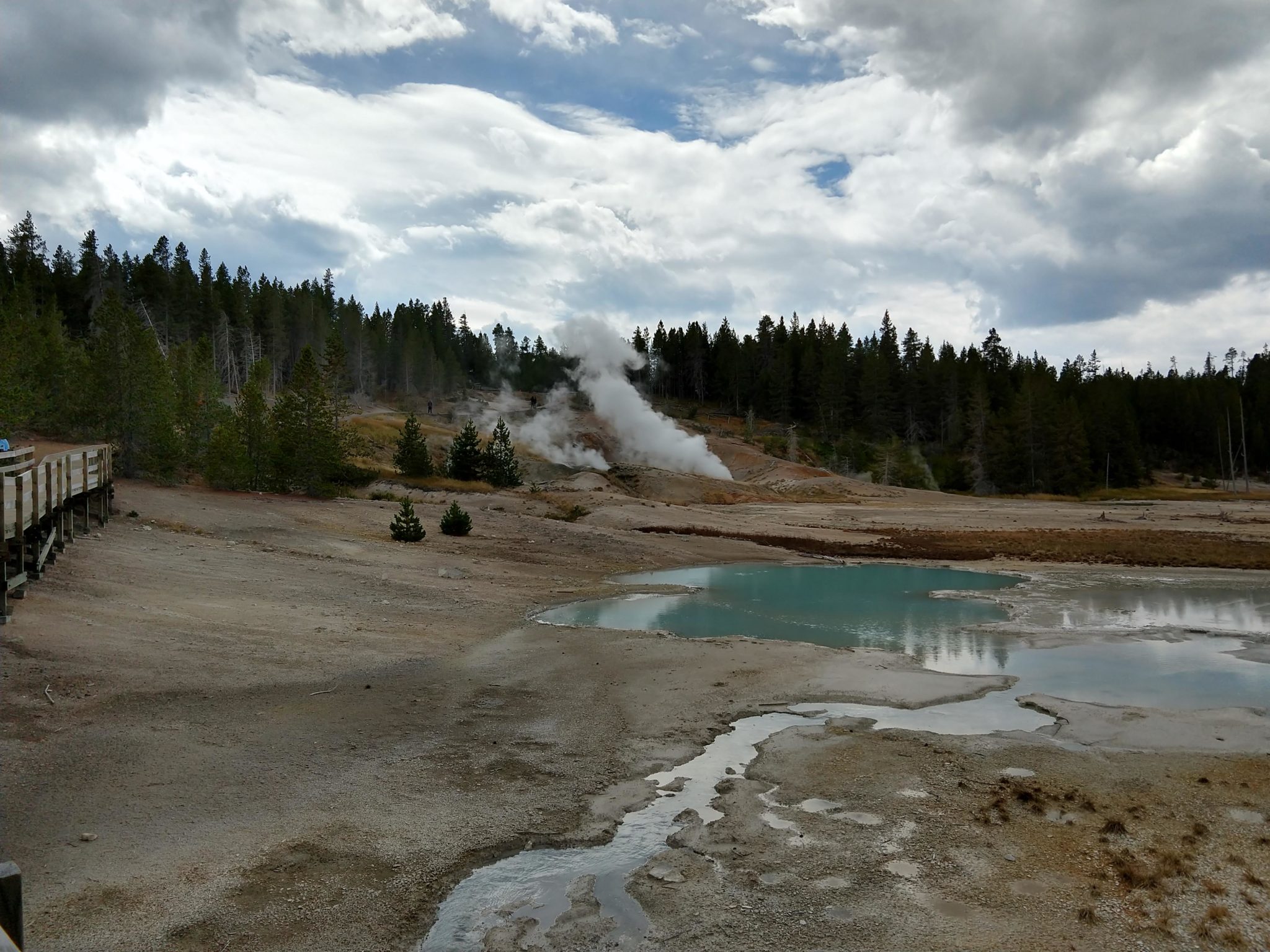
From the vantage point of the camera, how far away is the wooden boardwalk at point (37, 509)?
13.4 metres

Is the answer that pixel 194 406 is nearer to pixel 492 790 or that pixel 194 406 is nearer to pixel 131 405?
pixel 131 405

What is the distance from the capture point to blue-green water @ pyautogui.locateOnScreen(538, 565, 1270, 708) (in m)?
17.4

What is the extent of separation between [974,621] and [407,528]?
21.5m

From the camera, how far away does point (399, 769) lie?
10469mm

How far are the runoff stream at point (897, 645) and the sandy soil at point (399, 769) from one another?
1.21 feet

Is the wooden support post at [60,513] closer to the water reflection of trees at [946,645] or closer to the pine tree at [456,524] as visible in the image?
the pine tree at [456,524]

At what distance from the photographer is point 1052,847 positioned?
8773mm

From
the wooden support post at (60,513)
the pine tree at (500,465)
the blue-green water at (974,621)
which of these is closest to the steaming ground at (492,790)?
the wooden support post at (60,513)

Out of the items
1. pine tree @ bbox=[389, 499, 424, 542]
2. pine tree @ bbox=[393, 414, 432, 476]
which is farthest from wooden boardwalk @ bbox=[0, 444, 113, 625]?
pine tree @ bbox=[393, 414, 432, 476]

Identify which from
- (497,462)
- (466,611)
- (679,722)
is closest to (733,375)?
(497,462)

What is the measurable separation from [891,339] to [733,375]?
Answer: 23.0 meters

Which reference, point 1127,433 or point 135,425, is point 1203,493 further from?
point 135,425

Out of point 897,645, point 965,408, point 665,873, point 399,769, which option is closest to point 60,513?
point 399,769

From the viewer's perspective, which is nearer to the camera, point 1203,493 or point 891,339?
point 1203,493
